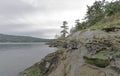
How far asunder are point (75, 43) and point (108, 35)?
3310 millimetres

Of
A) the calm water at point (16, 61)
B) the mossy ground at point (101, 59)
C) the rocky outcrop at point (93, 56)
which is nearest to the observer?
the rocky outcrop at point (93, 56)

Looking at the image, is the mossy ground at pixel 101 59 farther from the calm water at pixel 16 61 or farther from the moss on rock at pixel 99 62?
the calm water at pixel 16 61

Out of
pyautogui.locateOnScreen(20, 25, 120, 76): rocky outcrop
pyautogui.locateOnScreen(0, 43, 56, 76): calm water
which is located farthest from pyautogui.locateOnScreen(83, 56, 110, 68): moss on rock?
pyautogui.locateOnScreen(0, 43, 56, 76): calm water

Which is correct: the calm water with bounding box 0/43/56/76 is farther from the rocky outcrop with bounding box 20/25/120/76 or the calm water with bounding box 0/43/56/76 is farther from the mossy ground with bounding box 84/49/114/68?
the mossy ground with bounding box 84/49/114/68

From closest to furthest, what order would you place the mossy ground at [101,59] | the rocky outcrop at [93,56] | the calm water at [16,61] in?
the rocky outcrop at [93,56] → the mossy ground at [101,59] → the calm water at [16,61]

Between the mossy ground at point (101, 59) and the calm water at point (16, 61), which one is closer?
the mossy ground at point (101, 59)

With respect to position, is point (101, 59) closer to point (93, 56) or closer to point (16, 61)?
point (93, 56)

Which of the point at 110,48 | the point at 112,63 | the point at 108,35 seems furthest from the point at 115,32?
the point at 112,63

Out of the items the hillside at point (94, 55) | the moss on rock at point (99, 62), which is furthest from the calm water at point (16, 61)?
the moss on rock at point (99, 62)

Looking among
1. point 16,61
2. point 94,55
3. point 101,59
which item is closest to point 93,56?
point 94,55

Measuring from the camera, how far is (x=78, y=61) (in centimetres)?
1584

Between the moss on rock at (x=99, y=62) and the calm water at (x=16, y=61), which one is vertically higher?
the moss on rock at (x=99, y=62)

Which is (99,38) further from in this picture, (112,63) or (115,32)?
(112,63)

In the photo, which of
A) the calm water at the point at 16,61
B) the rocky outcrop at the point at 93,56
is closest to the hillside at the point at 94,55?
the rocky outcrop at the point at 93,56
